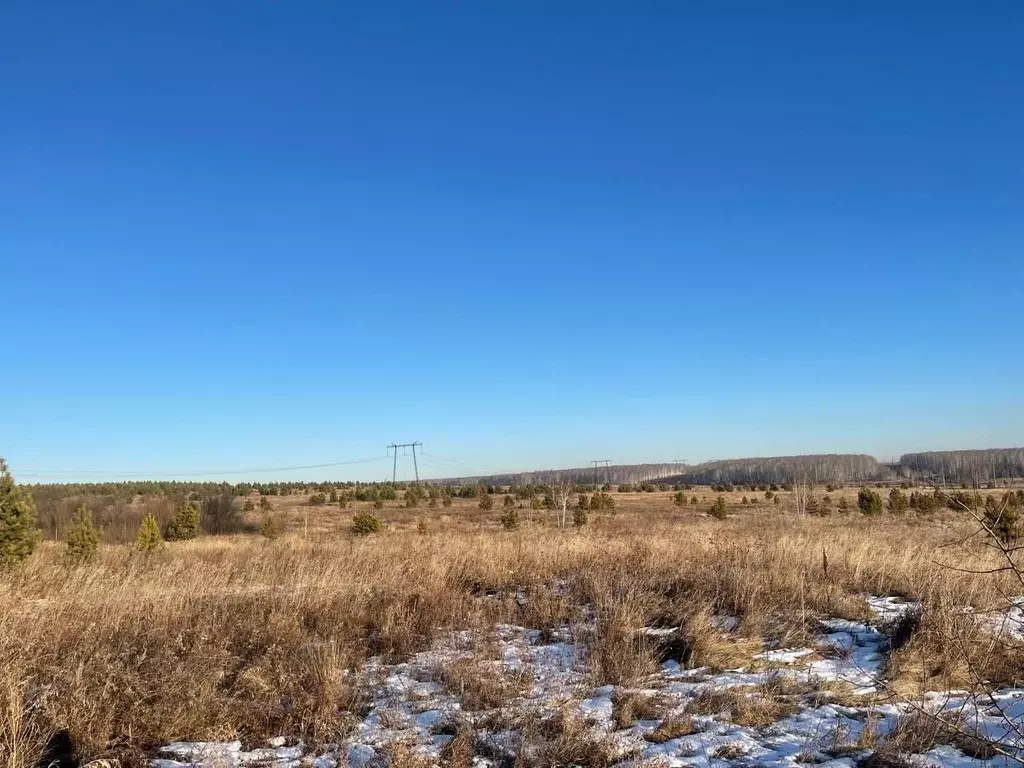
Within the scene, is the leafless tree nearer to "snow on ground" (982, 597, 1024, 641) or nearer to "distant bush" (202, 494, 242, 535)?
"snow on ground" (982, 597, 1024, 641)

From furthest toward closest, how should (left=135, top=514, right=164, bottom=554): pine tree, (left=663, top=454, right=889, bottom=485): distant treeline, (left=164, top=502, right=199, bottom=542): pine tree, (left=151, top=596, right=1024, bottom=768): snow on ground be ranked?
(left=663, top=454, right=889, bottom=485): distant treeline → (left=164, top=502, right=199, bottom=542): pine tree → (left=135, top=514, right=164, bottom=554): pine tree → (left=151, top=596, right=1024, bottom=768): snow on ground

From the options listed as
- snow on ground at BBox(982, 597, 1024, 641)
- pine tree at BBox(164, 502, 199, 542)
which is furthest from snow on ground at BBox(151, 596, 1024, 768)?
pine tree at BBox(164, 502, 199, 542)

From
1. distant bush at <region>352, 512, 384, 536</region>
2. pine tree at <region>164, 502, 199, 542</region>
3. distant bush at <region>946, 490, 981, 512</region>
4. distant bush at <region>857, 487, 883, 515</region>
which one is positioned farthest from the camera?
distant bush at <region>857, 487, 883, 515</region>

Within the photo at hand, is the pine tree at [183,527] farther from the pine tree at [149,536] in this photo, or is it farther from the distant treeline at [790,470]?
the distant treeline at [790,470]

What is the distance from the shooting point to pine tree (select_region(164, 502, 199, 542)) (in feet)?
89.3

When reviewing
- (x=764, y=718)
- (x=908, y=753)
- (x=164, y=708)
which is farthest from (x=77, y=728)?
(x=908, y=753)

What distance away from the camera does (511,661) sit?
17.0 feet

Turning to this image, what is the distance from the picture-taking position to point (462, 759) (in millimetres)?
3443

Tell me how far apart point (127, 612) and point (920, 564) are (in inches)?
346

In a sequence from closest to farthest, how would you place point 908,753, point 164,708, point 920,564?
1. point 908,753
2. point 164,708
3. point 920,564

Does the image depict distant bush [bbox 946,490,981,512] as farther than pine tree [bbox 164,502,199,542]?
No

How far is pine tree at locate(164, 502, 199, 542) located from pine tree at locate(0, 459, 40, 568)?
50.1 feet

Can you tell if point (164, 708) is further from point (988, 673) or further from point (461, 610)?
point (988, 673)

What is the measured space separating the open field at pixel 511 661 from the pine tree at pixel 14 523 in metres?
4.88
